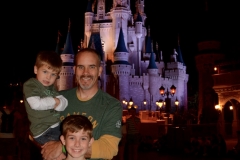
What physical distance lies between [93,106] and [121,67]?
39.7 meters

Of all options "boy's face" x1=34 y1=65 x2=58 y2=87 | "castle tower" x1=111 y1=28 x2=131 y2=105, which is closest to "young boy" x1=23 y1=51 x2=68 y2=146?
"boy's face" x1=34 y1=65 x2=58 y2=87

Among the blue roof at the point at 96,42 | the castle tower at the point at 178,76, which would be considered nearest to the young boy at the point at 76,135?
the blue roof at the point at 96,42

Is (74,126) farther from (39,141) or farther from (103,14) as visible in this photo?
(103,14)

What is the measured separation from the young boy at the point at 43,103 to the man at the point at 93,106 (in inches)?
4.3

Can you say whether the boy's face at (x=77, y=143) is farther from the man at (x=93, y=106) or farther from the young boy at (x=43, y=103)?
the young boy at (x=43, y=103)

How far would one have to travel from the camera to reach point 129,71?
4294cm

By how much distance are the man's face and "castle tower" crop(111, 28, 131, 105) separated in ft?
128

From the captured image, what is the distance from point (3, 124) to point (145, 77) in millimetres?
39056

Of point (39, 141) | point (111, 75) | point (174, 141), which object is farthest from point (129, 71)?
point (39, 141)

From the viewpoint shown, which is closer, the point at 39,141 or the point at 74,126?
the point at 74,126

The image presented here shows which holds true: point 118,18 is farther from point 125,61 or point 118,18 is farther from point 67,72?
point 67,72

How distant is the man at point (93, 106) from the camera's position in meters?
2.21

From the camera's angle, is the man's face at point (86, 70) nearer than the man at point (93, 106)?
No

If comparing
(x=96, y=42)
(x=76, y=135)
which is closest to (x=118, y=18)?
(x=96, y=42)
